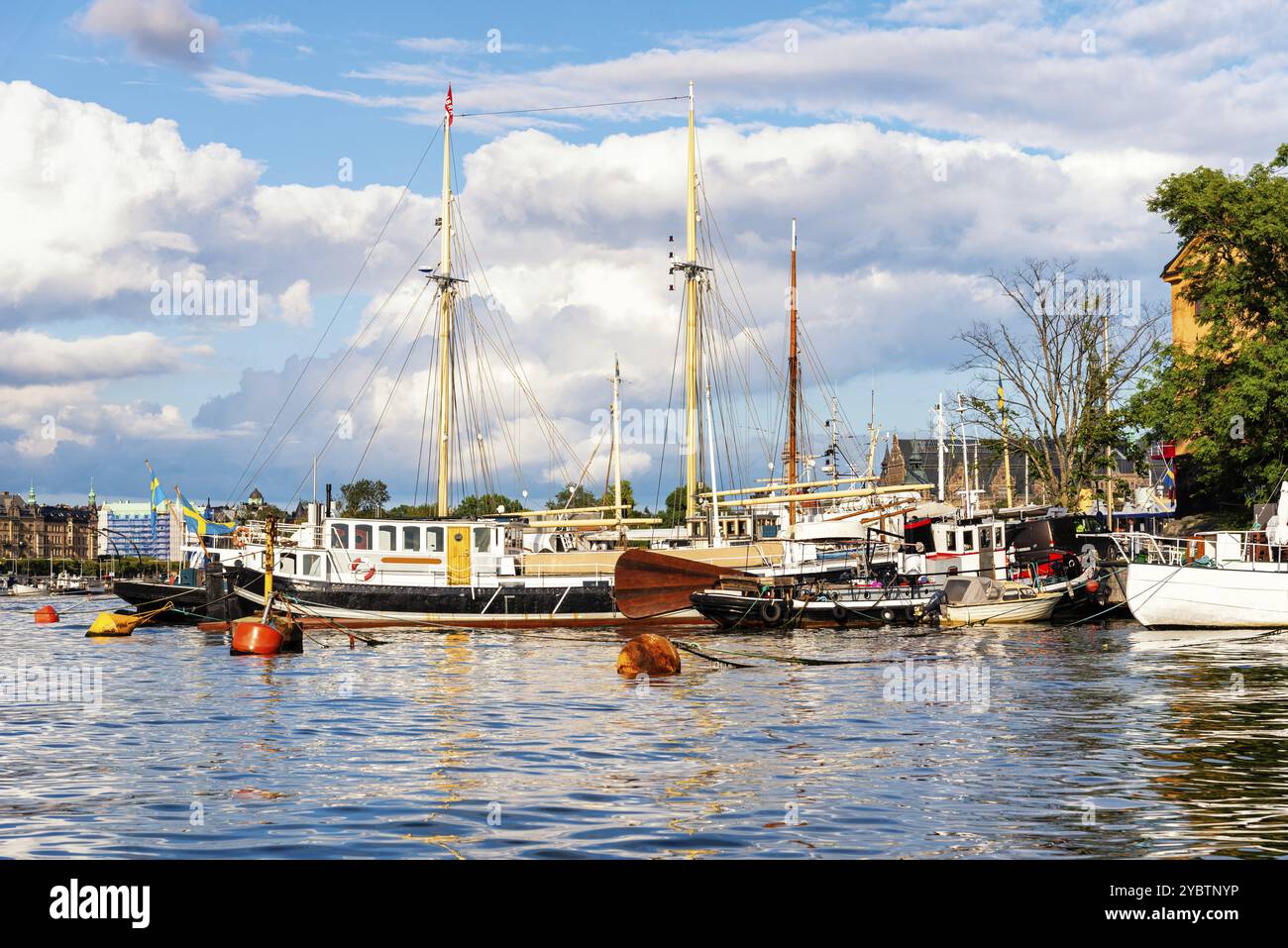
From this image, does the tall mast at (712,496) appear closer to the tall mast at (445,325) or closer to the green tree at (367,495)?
the tall mast at (445,325)

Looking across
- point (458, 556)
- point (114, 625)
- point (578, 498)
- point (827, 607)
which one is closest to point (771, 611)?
Result: point (827, 607)

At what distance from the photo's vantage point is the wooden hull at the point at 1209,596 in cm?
3934

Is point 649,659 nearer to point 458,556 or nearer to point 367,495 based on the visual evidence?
point 458,556

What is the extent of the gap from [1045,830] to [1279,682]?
15768mm

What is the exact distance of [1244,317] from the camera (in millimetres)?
57562

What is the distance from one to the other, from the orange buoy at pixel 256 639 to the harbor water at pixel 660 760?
3.76 m

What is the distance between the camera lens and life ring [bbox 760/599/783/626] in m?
47.3

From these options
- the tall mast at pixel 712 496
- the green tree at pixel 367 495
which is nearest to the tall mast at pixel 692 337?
the tall mast at pixel 712 496

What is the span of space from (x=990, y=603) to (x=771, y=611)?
820 centimetres

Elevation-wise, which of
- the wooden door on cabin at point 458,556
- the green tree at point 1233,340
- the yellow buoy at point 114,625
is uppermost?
the green tree at point 1233,340

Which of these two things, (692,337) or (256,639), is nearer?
(256,639)

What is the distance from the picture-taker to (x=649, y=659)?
30109mm
